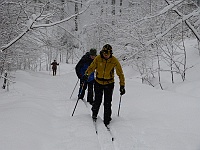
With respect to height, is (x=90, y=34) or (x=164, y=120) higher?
(x=90, y=34)

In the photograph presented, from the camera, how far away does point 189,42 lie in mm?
19594

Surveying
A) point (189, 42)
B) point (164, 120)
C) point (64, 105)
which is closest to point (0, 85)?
point (64, 105)

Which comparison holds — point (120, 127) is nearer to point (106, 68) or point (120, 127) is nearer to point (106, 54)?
point (106, 68)

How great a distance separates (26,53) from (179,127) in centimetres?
1214

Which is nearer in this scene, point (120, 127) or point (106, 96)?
point (120, 127)

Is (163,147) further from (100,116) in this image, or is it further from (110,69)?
(100,116)

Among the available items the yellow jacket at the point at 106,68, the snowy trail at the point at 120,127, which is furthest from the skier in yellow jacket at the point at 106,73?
the snowy trail at the point at 120,127

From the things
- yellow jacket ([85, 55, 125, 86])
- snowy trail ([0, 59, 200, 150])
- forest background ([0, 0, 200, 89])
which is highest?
forest background ([0, 0, 200, 89])

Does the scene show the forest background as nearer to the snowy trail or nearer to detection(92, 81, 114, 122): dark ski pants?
detection(92, 81, 114, 122): dark ski pants

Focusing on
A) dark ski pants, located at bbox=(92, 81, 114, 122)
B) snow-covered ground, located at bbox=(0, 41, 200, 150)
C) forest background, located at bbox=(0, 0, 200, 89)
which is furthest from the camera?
dark ski pants, located at bbox=(92, 81, 114, 122)

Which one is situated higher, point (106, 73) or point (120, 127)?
point (106, 73)

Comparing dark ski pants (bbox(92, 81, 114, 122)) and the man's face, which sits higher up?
the man's face

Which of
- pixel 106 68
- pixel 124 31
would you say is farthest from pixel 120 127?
pixel 124 31

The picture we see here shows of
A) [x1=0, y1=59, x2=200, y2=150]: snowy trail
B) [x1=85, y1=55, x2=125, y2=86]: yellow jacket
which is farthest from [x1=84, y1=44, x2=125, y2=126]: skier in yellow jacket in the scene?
[x1=0, y1=59, x2=200, y2=150]: snowy trail
